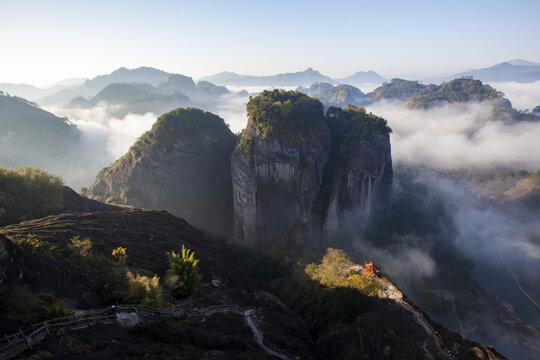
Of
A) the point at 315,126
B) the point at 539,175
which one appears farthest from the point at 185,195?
the point at 539,175

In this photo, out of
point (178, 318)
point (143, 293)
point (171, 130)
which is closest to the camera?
point (143, 293)

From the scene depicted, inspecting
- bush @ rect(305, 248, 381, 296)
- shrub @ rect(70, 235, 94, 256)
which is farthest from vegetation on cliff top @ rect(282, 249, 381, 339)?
shrub @ rect(70, 235, 94, 256)

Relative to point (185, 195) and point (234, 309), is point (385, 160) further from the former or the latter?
point (234, 309)

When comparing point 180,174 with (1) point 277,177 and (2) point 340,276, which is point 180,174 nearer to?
(1) point 277,177

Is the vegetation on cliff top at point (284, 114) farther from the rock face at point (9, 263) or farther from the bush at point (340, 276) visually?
the rock face at point (9, 263)

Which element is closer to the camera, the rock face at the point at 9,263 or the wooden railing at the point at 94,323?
the wooden railing at the point at 94,323

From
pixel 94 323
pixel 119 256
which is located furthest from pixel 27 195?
pixel 94 323

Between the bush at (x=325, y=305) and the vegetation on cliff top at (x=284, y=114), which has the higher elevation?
the vegetation on cliff top at (x=284, y=114)

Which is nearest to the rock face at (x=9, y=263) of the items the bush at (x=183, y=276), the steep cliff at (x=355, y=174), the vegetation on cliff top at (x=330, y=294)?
the bush at (x=183, y=276)
